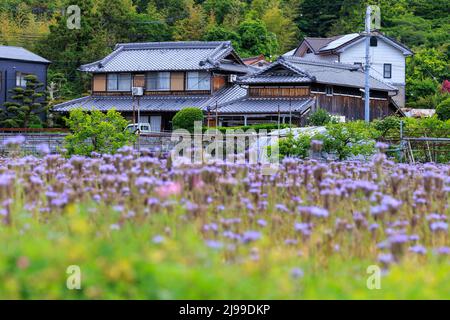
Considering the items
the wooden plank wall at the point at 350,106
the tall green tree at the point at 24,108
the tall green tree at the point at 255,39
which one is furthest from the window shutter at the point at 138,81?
the tall green tree at the point at 255,39

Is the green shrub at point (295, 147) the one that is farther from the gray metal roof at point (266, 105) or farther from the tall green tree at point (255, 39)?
the tall green tree at point (255, 39)

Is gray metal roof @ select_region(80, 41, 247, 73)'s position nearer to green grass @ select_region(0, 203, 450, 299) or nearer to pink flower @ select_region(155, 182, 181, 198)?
pink flower @ select_region(155, 182, 181, 198)

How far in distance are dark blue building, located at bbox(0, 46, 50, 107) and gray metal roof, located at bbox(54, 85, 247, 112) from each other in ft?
10.5

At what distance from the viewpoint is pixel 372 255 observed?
6594 millimetres

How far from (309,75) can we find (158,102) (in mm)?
10053

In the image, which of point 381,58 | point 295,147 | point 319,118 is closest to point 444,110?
point 319,118

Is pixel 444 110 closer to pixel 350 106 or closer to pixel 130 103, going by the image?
pixel 350 106

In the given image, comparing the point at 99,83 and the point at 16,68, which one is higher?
the point at 16,68

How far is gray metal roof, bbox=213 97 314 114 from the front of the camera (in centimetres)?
3897

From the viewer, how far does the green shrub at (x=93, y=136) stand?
20891mm

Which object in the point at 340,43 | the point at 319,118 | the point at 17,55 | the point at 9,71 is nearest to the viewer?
the point at 319,118

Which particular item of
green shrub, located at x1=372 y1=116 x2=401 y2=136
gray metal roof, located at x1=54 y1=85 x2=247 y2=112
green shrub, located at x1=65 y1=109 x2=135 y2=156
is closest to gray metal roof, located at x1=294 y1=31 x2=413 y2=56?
gray metal roof, located at x1=54 y1=85 x2=247 y2=112

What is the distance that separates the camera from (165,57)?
46688 mm

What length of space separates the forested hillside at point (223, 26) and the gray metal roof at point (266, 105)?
1207 cm
